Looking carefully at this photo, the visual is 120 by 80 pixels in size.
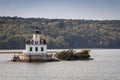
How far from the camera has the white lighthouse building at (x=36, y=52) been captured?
98250mm

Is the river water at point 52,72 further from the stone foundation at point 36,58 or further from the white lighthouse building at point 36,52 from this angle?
the white lighthouse building at point 36,52

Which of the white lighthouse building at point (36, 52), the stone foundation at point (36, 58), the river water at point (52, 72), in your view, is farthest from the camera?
the white lighthouse building at point (36, 52)

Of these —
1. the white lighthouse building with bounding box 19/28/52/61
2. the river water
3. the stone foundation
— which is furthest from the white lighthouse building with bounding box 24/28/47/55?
the river water

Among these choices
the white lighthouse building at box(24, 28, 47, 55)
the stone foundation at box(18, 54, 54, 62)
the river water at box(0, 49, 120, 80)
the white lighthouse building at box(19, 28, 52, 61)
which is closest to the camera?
the river water at box(0, 49, 120, 80)

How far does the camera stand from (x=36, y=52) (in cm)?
9925

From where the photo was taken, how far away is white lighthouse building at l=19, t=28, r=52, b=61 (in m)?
98.2

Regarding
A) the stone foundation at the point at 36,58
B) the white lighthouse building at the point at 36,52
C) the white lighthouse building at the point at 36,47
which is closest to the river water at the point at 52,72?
the stone foundation at the point at 36,58

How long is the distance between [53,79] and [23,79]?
3.68 meters

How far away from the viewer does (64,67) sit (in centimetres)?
9062

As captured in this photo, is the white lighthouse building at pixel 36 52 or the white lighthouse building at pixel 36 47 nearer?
the white lighthouse building at pixel 36 52

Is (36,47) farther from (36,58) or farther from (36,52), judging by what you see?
(36,58)

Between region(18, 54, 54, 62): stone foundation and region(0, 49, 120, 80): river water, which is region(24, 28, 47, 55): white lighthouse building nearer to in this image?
region(18, 54, 54, 62): stone foundation

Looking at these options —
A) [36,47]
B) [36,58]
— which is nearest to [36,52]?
[36,47]

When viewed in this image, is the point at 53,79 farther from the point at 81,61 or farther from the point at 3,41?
the point at 3,41
